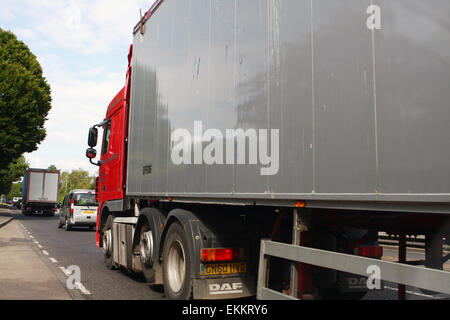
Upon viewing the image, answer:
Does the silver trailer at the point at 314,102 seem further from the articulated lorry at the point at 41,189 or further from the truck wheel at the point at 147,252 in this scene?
the articulated lorry at the point at 41,189

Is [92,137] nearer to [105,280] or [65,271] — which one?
[65,271]

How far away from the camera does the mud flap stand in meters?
5.03

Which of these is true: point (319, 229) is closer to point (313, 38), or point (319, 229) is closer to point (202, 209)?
point (313, 38)

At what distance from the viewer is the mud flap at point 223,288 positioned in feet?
16.5

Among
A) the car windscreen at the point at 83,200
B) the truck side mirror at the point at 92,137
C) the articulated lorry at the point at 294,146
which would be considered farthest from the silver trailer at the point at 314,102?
the car windscreen at the point at 83,200

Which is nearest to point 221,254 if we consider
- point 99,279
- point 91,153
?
point 99,279

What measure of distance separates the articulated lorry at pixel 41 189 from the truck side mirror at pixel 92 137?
31.5 metres

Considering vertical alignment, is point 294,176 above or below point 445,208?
above

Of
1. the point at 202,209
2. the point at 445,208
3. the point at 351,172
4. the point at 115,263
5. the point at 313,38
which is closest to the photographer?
the point at 445,208

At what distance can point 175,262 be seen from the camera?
584cm

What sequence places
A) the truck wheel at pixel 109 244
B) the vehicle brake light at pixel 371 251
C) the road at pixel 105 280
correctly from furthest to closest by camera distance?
the truck wheel at pixel 109 244
the road at pixel 105 280
the vehicle brake light at pixel 371 251

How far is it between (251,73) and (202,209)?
2012mm
